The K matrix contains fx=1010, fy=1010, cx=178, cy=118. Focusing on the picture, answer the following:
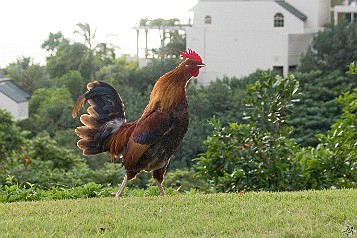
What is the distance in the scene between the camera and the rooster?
8977 millimetres

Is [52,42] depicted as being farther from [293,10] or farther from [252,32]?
[293,10]

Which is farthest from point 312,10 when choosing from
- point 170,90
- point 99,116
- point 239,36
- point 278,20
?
point 170,90

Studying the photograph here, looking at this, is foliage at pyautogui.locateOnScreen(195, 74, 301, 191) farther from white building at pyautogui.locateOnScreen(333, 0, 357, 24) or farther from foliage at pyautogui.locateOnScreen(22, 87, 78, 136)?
white building at pyautogui.locateOnScreen(333, 0, 357, 24)

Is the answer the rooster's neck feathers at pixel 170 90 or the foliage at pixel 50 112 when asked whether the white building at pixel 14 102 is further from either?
the rooster's neck feathers at pixel 170 90

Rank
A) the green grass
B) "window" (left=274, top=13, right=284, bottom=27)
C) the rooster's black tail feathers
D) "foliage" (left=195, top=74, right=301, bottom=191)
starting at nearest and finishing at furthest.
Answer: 1. the green grass
2. the rooster's black tail feathers
3. "foliage" (left=195, top=74, right=301, bottom=191)
4. "window" (left=274, top=13, right=284, bottom=27)

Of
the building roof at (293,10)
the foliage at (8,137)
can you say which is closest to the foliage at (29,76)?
the building roof at (293,10)

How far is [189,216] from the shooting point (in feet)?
24.5

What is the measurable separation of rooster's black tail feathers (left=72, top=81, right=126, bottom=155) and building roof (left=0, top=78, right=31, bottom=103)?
106 feet

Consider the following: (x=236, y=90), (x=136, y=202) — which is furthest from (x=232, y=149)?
(x=236, y=90)

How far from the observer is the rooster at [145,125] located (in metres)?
8.98

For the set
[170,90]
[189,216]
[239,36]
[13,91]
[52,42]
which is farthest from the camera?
[52,42]

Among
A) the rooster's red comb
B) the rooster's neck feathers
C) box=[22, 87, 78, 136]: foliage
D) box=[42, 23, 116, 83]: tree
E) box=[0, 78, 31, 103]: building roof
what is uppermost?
the rooster's red comb

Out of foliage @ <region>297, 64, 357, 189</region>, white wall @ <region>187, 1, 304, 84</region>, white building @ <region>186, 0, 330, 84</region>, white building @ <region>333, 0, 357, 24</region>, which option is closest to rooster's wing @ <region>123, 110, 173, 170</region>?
foliage @ <region>297, 64, 357, 189</region>

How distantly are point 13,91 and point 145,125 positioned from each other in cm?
3511
